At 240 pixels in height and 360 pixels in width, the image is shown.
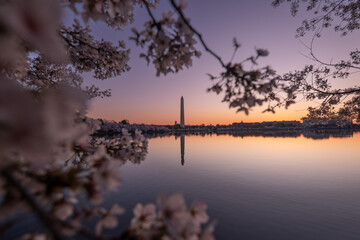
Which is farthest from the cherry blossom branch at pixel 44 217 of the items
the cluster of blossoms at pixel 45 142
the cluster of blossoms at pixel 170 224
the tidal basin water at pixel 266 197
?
the tidal basin water at pixel 266 197

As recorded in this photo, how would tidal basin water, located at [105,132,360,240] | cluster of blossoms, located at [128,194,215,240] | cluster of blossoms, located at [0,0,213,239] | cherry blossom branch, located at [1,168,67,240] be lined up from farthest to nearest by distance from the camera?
tidal basin water, located at [105,132,360,240] < cluster of blossoms, located at [128,194,215,240] < cherry blossom branch, located at [1,168,67,240] < cluster of blossoms, located at [0,0,213,239]

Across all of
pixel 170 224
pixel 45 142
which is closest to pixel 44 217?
pixel 45 142

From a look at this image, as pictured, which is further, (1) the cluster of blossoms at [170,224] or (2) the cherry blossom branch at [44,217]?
(1) the cluster of blossoms at [170,224]

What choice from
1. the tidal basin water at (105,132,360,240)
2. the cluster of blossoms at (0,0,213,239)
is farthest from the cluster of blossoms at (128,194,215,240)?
the tidal basin water at (105,132,360,240)

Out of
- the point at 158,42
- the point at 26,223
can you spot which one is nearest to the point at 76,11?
the point at 158,42

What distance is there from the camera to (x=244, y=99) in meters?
1.96

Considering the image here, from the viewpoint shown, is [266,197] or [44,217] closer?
[44,217]

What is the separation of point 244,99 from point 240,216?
4.40 metres

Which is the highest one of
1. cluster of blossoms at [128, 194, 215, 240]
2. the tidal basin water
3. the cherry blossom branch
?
the cherry blossom branch

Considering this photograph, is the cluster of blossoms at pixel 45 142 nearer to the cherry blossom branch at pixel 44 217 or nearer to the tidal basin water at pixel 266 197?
the cherry blossom branch at pixel 44 217

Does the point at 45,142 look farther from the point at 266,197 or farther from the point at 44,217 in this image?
the point at 266,197

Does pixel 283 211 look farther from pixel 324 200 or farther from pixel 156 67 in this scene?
pixel 156 67

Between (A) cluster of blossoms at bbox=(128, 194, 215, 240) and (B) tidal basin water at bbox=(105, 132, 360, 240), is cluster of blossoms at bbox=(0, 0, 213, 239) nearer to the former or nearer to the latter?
(A) cluster of blossoms at bbox=(128, 194, 215, 240)

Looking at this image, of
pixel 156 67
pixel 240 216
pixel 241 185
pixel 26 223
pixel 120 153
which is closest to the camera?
pixel 156 67
